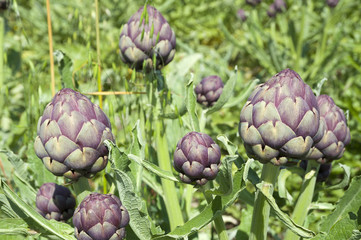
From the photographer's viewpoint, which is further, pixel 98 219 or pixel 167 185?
pixel 167 185

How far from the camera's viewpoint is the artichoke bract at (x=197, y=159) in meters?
0.83

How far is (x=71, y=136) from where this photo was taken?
0.79m

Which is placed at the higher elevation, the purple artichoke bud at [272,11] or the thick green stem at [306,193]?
the purple artichoke bud at [272,11]

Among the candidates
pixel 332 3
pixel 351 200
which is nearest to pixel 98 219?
pixel 351 200

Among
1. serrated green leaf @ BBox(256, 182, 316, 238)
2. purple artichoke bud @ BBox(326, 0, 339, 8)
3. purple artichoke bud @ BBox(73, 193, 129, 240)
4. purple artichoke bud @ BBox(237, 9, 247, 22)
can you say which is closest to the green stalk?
serrated green leaf @ BBox(256, 182, 316, 238)

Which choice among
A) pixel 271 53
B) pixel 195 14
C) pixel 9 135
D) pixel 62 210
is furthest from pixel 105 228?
pixel 195 14

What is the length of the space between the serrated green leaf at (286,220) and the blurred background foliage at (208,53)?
0.47 meters

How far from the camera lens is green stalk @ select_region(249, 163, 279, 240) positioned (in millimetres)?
870

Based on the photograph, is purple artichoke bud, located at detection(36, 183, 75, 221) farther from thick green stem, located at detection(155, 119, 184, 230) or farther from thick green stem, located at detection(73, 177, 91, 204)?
thick green stem, located at detection(155, 119, 184, 230)

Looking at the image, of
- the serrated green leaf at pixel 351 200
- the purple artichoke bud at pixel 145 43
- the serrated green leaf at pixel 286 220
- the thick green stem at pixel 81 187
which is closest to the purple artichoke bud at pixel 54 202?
the thick green stem at pixel 81 187

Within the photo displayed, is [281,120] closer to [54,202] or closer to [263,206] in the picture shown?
[263,206]

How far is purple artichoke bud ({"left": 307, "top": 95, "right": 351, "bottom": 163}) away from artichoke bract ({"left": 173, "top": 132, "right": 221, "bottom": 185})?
0.21m

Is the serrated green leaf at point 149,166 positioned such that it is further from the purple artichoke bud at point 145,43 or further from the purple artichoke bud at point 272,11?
the purple artichoke bud at point 272,11

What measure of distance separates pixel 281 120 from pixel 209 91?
56 centimetres
